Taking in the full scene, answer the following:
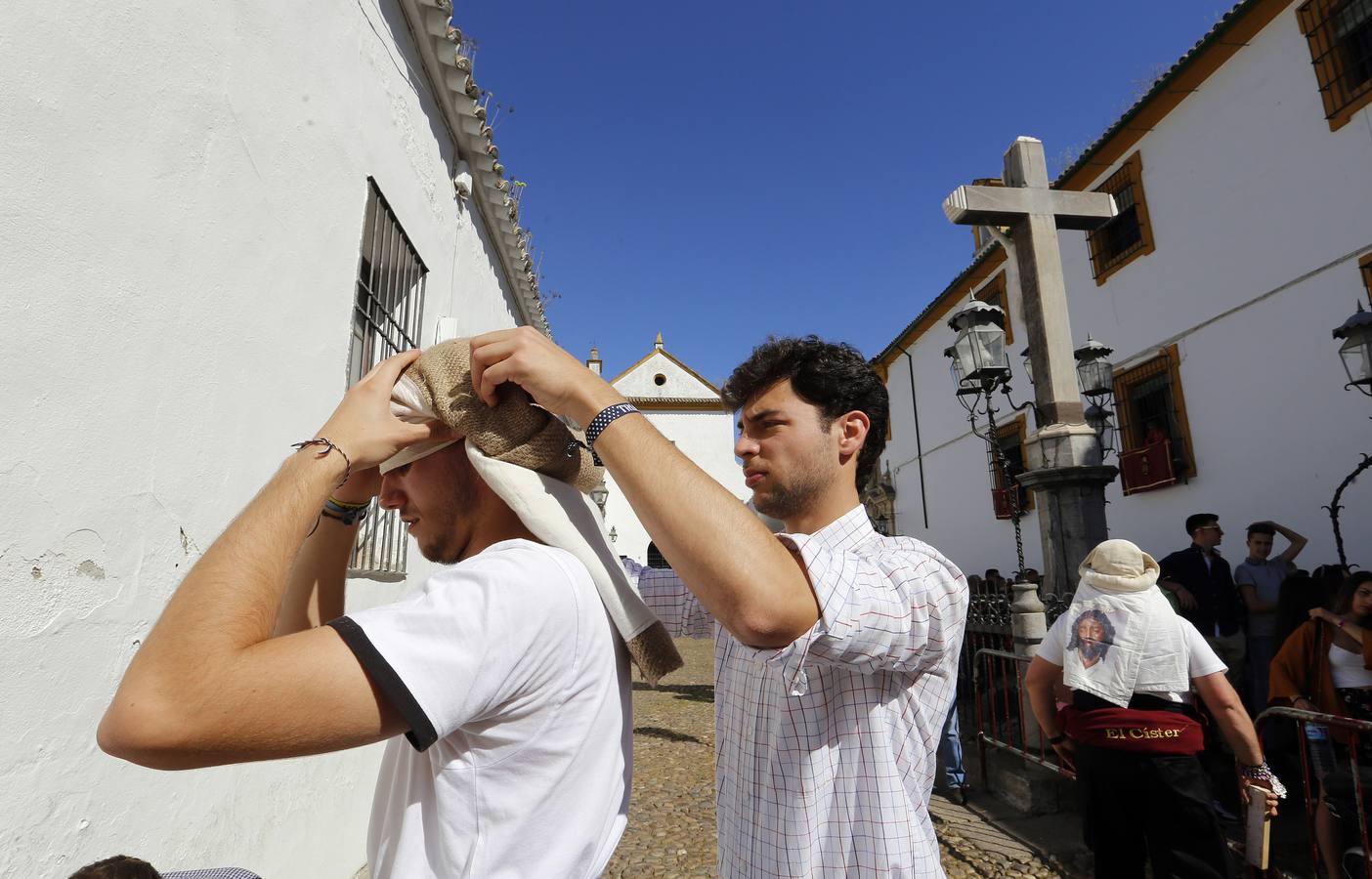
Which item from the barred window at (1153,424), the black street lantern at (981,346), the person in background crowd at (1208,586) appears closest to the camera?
the black street lantern at (981,346)

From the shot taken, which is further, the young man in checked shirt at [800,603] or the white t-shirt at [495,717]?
the young man in checked shirt at [800,603]

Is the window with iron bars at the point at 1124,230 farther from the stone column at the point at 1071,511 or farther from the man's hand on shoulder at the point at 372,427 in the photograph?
the man's hand on shoulder at the point at 372,427

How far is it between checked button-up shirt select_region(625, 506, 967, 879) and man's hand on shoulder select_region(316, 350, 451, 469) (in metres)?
0.63

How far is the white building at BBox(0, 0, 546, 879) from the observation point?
166 centimetres

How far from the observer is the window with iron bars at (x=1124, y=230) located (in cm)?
1040

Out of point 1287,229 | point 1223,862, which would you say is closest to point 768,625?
point 1223,862

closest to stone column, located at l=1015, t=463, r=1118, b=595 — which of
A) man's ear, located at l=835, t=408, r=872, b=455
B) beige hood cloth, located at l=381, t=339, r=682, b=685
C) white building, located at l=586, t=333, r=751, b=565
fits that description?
man's ear, located at l=835, t=408, r=872, b=455

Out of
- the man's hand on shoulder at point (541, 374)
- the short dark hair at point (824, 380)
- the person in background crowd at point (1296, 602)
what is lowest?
the person in background crowd at point (1296, 602)

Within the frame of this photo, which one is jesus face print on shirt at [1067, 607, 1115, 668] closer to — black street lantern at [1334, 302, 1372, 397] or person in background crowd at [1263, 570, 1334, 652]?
person in background crowd at [1263, 570, 1334, 652]

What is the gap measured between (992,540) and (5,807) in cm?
1502

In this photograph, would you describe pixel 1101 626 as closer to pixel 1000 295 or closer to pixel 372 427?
pixel 372 427

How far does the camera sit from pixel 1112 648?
310 cm

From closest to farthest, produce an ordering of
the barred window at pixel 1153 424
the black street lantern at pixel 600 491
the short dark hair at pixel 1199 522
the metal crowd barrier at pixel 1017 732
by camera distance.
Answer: the black street lantern at pixel 600 491 → the metal crowd barrier at pixel 1017 732 → the short dark hair at pixel 1199 522 → the barred window at pixel 1153 424

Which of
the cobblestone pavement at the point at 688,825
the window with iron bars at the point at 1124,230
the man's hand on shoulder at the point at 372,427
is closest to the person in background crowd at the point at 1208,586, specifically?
the cobblestone pavement at the point at 688,825
